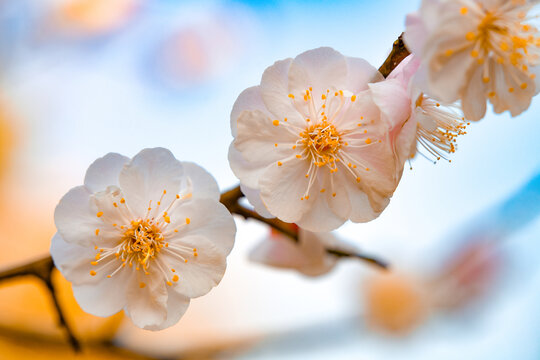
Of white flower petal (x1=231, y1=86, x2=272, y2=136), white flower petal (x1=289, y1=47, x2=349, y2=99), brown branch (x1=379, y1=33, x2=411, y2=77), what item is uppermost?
brown branch (x1=379, y1=33, x2=411, y2=77)

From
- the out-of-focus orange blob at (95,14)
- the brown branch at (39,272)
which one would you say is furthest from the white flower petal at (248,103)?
the out-of-focus orange blob at (95,14)

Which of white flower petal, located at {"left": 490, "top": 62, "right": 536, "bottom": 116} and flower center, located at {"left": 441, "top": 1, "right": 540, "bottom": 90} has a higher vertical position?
flower center, located at {"left": 441, "top": 1, "right": 540, "bottom": 90}

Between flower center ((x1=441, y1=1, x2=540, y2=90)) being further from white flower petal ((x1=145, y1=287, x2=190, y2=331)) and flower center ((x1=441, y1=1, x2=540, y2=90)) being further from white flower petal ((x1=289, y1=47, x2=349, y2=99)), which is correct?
white flower petal ((x1=145, y1=287, x2=190, y2=331))

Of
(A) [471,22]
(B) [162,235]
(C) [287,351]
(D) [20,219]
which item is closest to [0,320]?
(D) [20,219]

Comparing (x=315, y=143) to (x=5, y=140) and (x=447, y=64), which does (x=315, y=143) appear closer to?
(x=447, y=64)

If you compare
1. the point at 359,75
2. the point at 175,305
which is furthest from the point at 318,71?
the point at 175,305

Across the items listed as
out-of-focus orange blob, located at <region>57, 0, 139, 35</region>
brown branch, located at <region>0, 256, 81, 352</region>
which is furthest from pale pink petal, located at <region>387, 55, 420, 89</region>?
out-of-focus orange blob, located at <region>57, 0, 139, 35</region>
